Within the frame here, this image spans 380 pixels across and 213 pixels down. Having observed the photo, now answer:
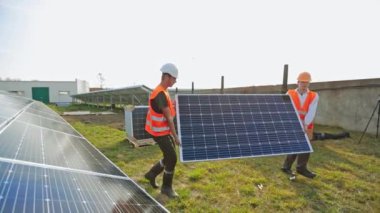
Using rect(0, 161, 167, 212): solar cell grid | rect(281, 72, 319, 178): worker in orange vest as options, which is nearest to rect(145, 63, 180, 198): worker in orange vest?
rect(0, 161, 167, 212): solar cell grid

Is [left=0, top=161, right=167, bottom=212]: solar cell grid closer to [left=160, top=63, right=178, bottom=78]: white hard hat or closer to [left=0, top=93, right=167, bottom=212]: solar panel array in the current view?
[left=0, top=93, right=167, bottom=212]: solar panel array

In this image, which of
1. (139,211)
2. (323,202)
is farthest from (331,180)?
(139,211)

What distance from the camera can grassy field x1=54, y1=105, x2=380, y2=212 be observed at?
4.14m

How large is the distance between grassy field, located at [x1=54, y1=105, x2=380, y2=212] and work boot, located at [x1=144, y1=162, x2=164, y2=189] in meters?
0.12

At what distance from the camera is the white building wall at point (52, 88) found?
42.4 metres

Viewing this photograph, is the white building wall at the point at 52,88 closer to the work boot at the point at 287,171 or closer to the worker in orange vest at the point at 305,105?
the work boot at the point at 287,171

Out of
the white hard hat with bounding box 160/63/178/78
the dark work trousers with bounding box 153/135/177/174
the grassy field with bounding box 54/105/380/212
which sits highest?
the white hard hat with bounding box 160/63/178/78

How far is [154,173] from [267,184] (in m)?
2.25

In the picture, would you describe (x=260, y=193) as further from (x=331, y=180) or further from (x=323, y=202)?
(x=331, y=180)

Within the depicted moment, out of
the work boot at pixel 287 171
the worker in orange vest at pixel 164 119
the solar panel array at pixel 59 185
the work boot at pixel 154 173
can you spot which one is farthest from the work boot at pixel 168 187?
the work boot at pixel 287 171

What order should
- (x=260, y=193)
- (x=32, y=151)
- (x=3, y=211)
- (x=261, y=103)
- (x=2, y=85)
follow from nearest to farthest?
1. (x=3, y=211)
2. (x=32, y=151)
3. (x=260, y=193)
4. (x=261, y=103)
5. (x=2, y=85)

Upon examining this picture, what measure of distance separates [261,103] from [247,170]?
1.79 m

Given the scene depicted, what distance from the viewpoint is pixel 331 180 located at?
17.3ft

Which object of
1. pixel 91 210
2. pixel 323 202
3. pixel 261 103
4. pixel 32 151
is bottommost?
pixel 323 202
